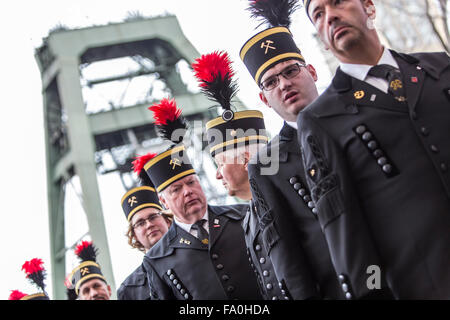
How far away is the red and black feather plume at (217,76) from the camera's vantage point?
431 centimetres

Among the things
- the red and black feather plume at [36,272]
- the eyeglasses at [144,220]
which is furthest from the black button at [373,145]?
the red and black feather plume at [36,272]

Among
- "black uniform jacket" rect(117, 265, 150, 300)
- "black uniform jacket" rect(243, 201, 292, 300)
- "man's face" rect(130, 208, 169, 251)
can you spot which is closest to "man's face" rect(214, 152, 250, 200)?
"black uniform jacket" rect(243, 201, 292, 300)

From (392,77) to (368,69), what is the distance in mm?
131

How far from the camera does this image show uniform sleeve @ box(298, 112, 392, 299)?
2.51 m

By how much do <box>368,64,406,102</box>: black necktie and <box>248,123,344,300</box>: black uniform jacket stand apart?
2.49 feet

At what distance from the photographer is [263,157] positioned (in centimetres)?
339

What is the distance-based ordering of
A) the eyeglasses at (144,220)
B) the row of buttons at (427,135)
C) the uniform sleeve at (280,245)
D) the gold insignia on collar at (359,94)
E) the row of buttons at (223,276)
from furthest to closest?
1. the eyeglasses at (144,220)
2. the row of buttons at (223,276)
3. the uniform sleeve at (280,245)
4. the gold insignia on collar at (359,94)
5. the row of buttons at (427,135)

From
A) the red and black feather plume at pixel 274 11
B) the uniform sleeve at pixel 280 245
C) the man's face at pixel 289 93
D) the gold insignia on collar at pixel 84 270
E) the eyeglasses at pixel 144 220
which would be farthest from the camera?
the gold insignia on collar at pixel 84 270

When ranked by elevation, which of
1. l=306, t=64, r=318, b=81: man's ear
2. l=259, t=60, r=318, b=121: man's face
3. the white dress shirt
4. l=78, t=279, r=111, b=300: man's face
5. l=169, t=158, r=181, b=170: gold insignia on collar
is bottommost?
the white dress shirt

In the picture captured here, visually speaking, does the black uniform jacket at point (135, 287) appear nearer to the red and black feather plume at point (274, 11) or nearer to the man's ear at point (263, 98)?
the man's ear at point (263, 98)

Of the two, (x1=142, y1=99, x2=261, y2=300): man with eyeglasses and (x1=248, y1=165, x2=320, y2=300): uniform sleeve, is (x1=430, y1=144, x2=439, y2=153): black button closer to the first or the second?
(x1=248, y1=165, x2=320, y2=300): uniform sleeve

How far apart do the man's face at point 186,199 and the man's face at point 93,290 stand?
3014mm

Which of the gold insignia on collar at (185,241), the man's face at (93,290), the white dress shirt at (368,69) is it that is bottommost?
the gold insignia on collar at (185,241)
